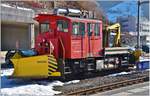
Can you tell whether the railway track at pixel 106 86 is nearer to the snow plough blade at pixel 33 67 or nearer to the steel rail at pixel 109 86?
the steel rail at pixel 109 86

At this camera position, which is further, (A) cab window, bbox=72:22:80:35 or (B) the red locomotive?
(A) cab window, bbox=72:22:80:35

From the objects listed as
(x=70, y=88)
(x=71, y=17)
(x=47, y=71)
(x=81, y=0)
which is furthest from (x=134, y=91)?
(x=81, y=0)

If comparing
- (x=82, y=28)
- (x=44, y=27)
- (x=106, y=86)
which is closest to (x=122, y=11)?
(x=82, y=28)

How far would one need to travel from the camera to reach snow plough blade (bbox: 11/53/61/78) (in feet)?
53.3

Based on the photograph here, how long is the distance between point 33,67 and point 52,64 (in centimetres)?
85

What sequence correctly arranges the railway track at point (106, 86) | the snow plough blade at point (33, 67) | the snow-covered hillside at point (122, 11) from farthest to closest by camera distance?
1. the snow-covered hillside at point (122, 11)
2. the snow plough blade at point (33, 67)
3. the railway track at point (106, 86)

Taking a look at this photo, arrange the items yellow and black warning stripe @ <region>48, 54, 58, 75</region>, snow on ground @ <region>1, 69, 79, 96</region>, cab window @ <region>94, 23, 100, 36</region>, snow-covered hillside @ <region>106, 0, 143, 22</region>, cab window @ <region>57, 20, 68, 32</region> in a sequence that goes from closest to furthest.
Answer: snow on ground @ <region>1, 69, 79, 96</region> < yellow and black warning stripe @ <region>48, 54, 58, 75</region> < cab window @ <region>57, 20, 68, 32</region> < cab window @ <region>94, 23, 100, 36</region> < snow-covered hillside @ <region>106, 0, 143, 22</region>

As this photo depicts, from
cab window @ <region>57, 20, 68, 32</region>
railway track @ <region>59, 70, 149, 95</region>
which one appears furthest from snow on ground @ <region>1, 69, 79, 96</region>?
cab window @ <region>57, 20, 68, 32</region>

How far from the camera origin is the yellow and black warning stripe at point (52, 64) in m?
16.4

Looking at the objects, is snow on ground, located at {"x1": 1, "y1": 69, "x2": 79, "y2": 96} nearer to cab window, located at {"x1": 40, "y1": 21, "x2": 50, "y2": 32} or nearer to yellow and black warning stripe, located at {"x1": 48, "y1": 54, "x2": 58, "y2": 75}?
yellow and black warning stripe, located at {"x1": 48, "y1": 54, "x2": 58, "y2": 75}

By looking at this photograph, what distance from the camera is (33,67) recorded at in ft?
53.5

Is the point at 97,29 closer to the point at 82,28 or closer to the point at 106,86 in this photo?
the point at 82,28

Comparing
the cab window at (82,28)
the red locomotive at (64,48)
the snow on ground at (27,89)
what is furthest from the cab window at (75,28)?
the snow on ground at (27,89)

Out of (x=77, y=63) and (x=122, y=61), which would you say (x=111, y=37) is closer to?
(x=122, y=61)
